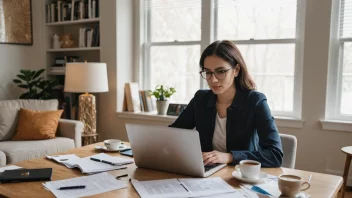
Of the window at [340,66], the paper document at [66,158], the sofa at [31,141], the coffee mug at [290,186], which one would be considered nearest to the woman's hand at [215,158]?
the coffee mug at [290,186]

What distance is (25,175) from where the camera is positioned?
4.19ft

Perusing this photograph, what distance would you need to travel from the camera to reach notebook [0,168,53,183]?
4.09 feet

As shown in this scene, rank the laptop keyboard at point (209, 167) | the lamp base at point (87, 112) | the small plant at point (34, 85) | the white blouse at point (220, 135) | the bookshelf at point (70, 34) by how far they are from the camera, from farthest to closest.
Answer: the bookshelf at point (70, 34)
the small plant at point (34, 85)
the lamp base at point (87, 112)
the white blouse at point (220, 135)
the laptop keyboard at point (209, 167)

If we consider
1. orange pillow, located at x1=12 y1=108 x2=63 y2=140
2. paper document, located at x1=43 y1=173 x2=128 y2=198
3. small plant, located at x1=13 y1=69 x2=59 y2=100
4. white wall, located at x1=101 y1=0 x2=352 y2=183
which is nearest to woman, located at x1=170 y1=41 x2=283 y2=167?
paper document, located at x1=43 y1=173 x2=128 y2=198

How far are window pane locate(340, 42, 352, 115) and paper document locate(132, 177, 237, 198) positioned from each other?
2184 mm

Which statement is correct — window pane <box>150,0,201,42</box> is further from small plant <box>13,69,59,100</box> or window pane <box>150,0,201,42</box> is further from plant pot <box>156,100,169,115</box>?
small plant <box>13,69,59,100</box>

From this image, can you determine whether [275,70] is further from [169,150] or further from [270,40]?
[169,150]

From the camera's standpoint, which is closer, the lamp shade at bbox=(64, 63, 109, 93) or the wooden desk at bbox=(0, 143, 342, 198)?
the wooden desk at bbox=(0, 143, 342, 198)

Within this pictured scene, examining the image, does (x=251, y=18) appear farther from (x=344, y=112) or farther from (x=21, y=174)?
(x=21, y=174)

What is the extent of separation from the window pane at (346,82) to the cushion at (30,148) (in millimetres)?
2544

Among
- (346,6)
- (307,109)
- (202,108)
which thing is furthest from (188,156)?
(346,6)

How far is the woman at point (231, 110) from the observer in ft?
5.40

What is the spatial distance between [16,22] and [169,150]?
3.64m

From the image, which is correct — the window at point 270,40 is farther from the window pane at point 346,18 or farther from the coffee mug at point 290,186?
the coffee mug at point 290,186
